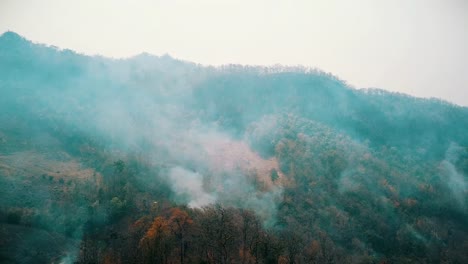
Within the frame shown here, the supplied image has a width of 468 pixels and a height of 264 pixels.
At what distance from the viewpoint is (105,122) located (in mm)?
121375

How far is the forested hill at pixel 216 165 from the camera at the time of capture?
65.1 m

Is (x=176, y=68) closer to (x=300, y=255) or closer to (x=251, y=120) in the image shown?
(x=251, y=120)

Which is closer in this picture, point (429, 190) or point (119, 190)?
point (119, 190)

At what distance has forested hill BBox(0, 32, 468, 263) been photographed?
65125mm

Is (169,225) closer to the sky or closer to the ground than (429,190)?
closer to the sky

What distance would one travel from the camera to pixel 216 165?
4414 inches

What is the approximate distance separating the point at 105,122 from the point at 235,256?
81.5 m

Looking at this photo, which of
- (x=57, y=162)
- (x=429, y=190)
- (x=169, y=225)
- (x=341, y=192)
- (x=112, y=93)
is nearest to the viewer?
(x=169, y=225)

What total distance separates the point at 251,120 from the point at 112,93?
58.3 m

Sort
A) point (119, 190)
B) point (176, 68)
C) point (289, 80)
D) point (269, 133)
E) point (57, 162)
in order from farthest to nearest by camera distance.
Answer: point (176, 68) → point (289, 80) → point (269, 133) → point (57, 162) → point (119, 190)

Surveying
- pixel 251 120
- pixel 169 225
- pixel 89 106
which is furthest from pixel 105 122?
pixel 169 225

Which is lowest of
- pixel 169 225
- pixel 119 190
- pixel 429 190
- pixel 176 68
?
pixel 429 190

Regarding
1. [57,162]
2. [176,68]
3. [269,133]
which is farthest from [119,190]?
[176,68]

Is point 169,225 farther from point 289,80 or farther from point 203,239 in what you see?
point 289,80
